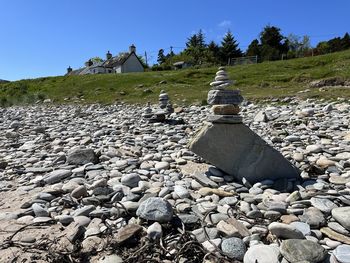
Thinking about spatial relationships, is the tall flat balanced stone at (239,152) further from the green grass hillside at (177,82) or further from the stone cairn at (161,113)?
the green grass hillside at (177,82)

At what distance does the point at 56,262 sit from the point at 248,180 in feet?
8.77

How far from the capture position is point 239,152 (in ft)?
15.9

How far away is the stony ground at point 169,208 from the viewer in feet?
9.61

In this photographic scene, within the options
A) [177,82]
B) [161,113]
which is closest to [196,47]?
[177,82]

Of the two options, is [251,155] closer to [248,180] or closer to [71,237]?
[248,180]

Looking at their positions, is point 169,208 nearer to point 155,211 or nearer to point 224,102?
point 155,211

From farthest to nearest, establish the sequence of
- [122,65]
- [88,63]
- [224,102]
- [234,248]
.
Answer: [88,63]
[122,65]
[224,102]
[234,248]

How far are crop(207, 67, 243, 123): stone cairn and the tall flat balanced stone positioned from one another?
0.34 ft

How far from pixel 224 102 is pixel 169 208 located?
2.20 m

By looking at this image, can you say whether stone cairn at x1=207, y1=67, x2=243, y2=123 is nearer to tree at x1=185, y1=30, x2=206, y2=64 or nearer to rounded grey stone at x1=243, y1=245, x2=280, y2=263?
rounded grey stone at x1=243, y1=245, x2=280, y2=263

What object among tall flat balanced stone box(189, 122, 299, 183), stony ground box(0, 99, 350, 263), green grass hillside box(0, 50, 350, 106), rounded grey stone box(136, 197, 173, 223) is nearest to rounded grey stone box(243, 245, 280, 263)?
stony ground box(0, 99, 350, 263)

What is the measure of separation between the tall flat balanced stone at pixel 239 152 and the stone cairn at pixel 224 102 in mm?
103

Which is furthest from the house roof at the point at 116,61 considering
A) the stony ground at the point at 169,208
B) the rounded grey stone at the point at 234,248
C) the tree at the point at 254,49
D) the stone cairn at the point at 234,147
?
the rounded grey stone at the point at 234,248

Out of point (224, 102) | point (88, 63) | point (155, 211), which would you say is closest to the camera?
point (155, 211)
